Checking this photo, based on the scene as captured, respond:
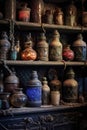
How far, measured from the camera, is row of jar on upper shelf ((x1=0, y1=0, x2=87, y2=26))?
2.54m

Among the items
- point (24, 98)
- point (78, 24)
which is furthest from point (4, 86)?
point (78, 24)

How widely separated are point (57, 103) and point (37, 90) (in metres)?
0.25

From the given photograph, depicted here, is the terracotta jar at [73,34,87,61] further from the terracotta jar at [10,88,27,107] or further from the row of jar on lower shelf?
the terracotta jar at [10,88,27,107]

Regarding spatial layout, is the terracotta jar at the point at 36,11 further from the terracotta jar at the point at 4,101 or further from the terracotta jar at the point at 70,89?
the terracotta jar at the point at 4,101

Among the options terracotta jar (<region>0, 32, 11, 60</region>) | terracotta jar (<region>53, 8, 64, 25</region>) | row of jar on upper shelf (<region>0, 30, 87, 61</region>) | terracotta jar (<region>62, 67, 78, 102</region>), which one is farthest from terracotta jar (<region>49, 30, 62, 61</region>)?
terracotta jar (<region>0, 32, 11, 60</region>)

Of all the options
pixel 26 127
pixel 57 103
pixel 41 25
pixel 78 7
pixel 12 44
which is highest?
pixel 78 7

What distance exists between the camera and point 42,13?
2840 millimetres

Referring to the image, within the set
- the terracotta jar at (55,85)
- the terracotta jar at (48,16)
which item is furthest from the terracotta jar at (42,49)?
the terracotta jar at (55,85)

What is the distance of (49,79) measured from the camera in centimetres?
288

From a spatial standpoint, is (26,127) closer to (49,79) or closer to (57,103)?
(57,103)

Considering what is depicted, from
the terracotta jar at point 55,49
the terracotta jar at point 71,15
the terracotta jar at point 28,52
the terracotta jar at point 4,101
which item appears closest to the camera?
the terracotta jar at point 4,101

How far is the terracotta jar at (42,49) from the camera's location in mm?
2658

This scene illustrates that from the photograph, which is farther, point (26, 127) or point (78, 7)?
point (78, 7)

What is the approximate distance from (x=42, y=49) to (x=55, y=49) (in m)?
0.13
